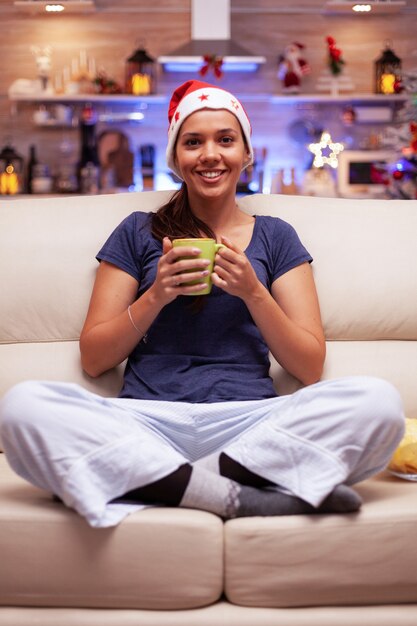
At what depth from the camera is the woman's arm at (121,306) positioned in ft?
5.63

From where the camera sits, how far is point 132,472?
4.92 ft

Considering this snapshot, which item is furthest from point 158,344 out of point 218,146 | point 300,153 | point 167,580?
point 300,153

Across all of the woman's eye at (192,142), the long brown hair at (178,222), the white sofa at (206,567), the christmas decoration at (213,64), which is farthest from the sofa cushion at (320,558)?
the christmas decoration at (213,64)

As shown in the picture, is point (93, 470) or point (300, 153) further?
point (300, 153)

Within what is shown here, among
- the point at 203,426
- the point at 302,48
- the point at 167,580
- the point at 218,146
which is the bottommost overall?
the point at 167,580

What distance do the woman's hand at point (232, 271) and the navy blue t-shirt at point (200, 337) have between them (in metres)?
0.20

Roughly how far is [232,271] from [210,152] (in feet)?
1.25

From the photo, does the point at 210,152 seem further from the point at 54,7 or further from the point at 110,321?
the point at 54,7

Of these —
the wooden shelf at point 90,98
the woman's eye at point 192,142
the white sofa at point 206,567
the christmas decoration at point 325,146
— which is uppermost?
the wooden shelf at point 90,98

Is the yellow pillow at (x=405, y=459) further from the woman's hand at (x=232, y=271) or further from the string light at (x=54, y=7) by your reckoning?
the string light at (x=54, y=7)

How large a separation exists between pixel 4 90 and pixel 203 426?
15.0 feet

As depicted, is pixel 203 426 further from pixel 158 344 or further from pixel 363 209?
pixel 363 209

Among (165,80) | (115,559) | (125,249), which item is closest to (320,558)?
(115,559)

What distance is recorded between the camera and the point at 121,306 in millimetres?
2000
